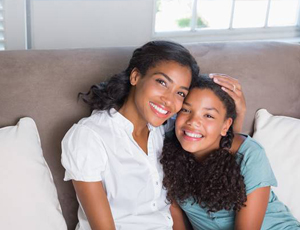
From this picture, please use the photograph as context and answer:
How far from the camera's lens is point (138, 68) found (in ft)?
4.81

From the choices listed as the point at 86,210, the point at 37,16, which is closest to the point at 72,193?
the point at 86,210

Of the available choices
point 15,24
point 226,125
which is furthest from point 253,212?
point 15,24

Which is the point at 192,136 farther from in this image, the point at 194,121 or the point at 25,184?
the point at 25,184

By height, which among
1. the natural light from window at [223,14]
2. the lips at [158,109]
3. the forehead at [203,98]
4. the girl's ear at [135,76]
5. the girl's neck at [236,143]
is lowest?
the girl's neck at [236,143]

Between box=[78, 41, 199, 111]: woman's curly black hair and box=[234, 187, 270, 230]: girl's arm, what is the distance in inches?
17.2

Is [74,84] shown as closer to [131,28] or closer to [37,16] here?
[37,16]

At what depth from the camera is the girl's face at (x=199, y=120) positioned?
1482 millimetres

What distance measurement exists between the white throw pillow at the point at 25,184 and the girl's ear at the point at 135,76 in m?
0.36

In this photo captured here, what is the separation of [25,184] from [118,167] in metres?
0.29

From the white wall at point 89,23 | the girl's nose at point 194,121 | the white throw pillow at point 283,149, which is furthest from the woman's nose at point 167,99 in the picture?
the white wall at point 89,23

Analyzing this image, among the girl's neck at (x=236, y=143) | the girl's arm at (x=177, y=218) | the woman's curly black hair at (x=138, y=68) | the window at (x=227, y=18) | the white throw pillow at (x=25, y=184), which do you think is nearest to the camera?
the white throw pillow at (x=25, y=184)

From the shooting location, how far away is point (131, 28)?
2.07 meters

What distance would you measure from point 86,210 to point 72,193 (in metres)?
0.21

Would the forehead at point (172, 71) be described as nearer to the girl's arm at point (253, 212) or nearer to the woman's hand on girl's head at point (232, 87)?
the woman's hand on girl's head at point (232, 87)
